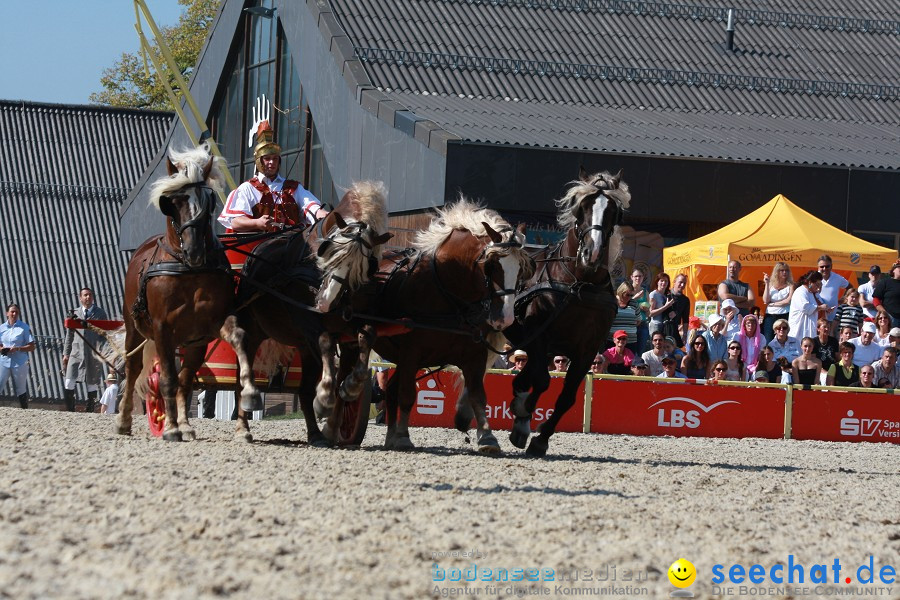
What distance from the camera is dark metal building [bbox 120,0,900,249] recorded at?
2208cm

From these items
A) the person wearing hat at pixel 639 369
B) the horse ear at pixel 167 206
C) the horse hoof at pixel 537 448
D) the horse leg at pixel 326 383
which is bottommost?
the horse hoof at pixel 537 448

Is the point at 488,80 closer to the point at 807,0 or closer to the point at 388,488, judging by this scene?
the point at 807,0

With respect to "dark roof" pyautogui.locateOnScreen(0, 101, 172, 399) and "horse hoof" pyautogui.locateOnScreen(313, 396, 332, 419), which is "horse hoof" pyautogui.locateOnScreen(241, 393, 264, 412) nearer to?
"horse hoof" pyautogui.locateOnScreen(313, 396, 332, 419)

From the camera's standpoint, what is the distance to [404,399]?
10578mm

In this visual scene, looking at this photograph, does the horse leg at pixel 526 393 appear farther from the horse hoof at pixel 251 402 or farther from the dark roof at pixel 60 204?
the dark roof at pixel 60 204

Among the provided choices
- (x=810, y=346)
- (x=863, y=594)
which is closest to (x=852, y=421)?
(x=810, y=346)

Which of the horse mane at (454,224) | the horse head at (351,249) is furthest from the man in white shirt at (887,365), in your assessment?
the horse head at (351,249)

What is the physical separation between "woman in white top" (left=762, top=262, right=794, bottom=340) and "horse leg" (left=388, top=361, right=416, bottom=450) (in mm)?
7595

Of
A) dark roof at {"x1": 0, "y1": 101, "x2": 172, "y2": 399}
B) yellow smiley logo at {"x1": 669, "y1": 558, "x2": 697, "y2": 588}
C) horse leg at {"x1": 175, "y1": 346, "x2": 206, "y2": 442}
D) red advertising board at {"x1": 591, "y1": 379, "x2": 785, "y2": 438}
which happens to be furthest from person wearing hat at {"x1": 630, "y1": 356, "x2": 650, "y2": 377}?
dark roof at {"x1": 0, "y1": 101, "x2": 172, "y2": 399}

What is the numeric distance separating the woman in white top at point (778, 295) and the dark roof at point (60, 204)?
18.0 metres

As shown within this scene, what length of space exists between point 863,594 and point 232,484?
3.52 metres

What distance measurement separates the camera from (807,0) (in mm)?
31062

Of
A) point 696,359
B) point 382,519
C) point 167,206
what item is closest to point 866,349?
point 696,359

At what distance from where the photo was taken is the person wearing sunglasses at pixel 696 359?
16531 mm
